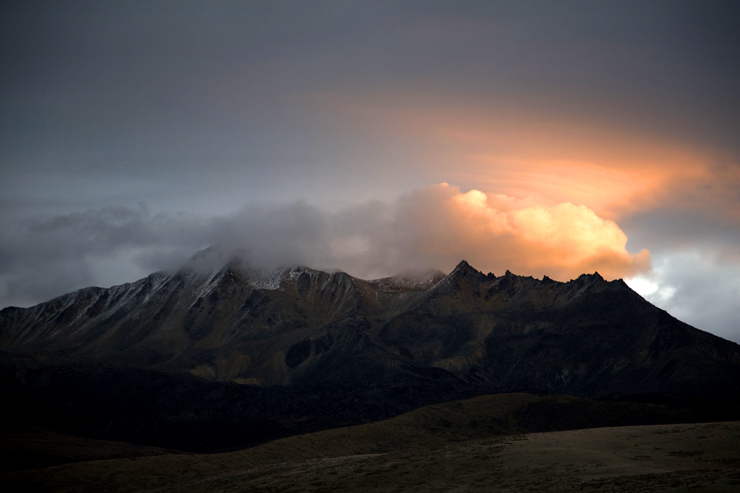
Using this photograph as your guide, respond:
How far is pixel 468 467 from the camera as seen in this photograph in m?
65.2

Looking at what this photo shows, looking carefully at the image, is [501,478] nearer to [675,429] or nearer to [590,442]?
[590,442]

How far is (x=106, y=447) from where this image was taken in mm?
161875

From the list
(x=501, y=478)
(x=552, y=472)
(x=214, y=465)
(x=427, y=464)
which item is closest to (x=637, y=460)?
(x=552, y=472)

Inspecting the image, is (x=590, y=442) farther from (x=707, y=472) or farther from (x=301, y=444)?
(x=301, y=444)

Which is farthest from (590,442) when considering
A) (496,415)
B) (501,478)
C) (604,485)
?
(496,415)

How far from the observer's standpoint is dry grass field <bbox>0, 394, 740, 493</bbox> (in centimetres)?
5279

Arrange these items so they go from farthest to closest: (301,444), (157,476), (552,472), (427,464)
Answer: (301,444) → (157,476) → (427,464) → (552,472)

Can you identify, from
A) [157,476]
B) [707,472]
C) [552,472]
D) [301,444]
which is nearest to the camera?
[707,472]

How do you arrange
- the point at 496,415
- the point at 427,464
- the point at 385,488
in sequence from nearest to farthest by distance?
the point at 385,488 → the point at 427,464 → the point at 496,415

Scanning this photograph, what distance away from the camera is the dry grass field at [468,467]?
5279 centimetres

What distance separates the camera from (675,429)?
236 feet

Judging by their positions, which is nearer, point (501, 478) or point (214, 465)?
point (501, 478)

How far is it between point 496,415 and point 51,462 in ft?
340

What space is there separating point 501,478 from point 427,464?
11.8 meters
